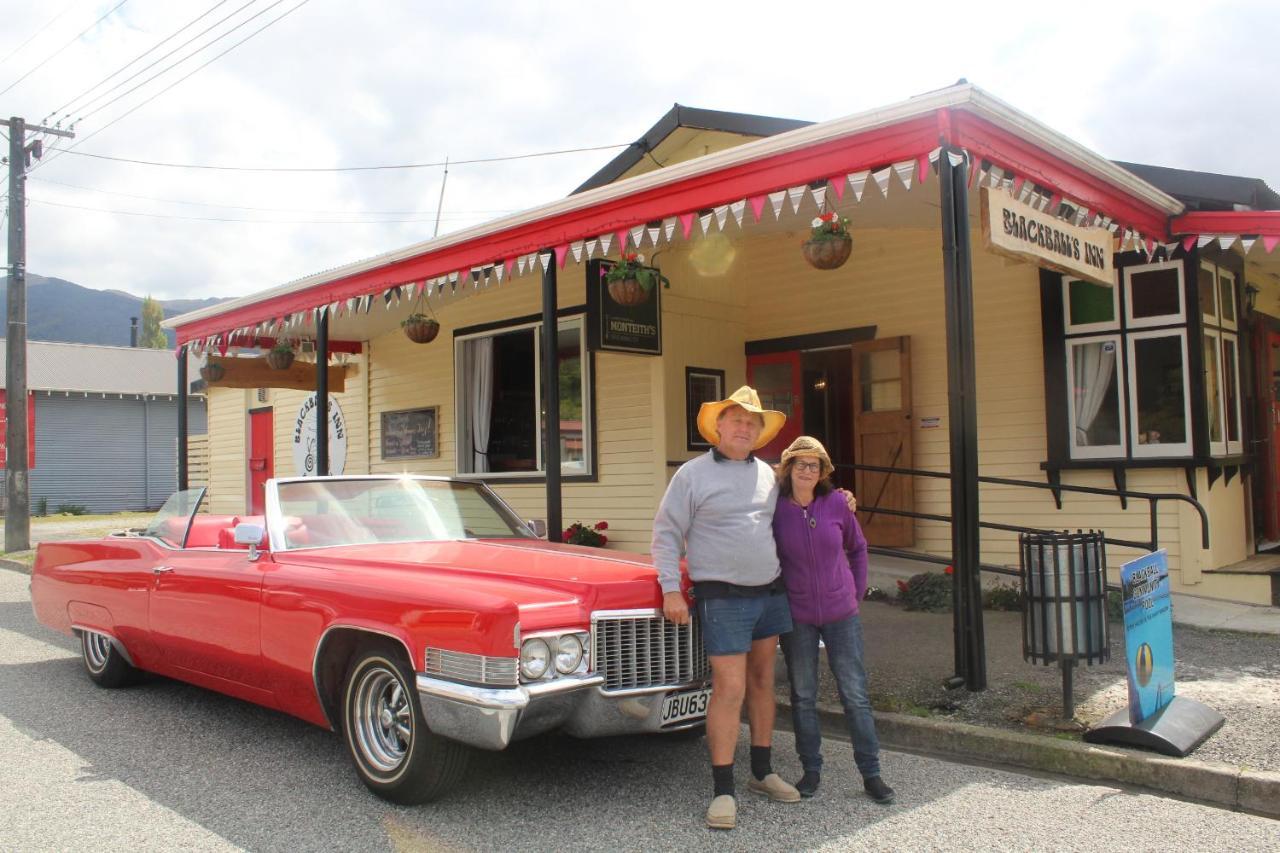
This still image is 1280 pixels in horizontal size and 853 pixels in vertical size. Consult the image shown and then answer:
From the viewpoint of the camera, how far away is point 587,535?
416 inches

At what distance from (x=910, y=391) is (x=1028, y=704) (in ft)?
16.4

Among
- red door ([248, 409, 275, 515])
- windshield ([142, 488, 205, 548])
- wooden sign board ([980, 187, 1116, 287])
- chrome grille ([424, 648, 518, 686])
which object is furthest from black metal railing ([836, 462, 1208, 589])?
red door ([248, 409, 275, 515])

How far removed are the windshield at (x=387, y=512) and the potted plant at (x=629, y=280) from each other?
10.8ft

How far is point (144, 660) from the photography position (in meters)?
6.06

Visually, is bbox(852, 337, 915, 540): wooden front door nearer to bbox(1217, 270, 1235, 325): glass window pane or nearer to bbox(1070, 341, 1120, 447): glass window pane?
bbox(1070, 341, 1120, 447): glass window pane

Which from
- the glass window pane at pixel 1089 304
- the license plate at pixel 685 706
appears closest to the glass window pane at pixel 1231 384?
the glass window pane at pixel 1089 304

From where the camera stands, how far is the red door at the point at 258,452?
55.9 feet

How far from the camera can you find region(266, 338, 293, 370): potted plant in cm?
1278

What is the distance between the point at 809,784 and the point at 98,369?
119ft

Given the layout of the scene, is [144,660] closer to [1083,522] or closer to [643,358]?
[643,358]

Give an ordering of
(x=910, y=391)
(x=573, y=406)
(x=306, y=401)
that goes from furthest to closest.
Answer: (x=306, y=401) < (x=573, y=406) < (x=910, y=391)

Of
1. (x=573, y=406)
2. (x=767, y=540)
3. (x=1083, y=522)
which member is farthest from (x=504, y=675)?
(x=573, y=406)

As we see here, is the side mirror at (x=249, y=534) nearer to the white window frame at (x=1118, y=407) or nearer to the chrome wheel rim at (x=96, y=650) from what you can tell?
the chrome wheel rim at (x=96, y=650)

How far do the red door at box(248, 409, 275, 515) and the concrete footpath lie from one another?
40.9 ft
